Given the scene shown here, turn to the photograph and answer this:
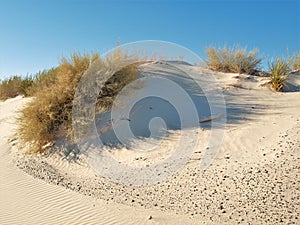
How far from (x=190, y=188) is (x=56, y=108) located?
5.43 m

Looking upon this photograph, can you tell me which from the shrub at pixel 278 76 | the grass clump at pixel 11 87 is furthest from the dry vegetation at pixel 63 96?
the grass clump at pixel 11 87

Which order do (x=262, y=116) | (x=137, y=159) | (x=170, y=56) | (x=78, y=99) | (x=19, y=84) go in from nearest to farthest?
(x=137, y=159) → (x=262, y=116) → (x=78, y=99) → (x=170, y=56) → (x=19, y=84)

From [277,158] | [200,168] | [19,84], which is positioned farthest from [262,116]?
[19,84]

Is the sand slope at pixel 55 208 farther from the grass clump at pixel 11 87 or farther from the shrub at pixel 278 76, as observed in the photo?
the grass clump at pixel 11 87

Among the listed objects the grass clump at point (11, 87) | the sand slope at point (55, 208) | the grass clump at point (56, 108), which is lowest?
the sand slope at point (55, 208)

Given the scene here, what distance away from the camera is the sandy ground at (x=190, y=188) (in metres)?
4.26

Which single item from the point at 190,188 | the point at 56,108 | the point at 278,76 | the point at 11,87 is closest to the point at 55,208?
the point at 190,188

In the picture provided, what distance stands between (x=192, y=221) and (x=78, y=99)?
5.87 metres

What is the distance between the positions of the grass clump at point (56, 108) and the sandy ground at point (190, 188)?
76cm

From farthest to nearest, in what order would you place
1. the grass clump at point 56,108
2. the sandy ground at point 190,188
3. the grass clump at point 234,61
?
1. the grass clump at point 234,61
2. the grass clump at point 56,108
3. the sandy ground at point 190,188

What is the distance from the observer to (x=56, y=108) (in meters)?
8.64

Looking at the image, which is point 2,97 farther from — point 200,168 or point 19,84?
point 200,168

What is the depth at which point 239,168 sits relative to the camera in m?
5.40

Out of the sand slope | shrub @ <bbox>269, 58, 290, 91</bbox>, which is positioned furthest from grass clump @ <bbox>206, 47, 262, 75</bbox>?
the sand slope
